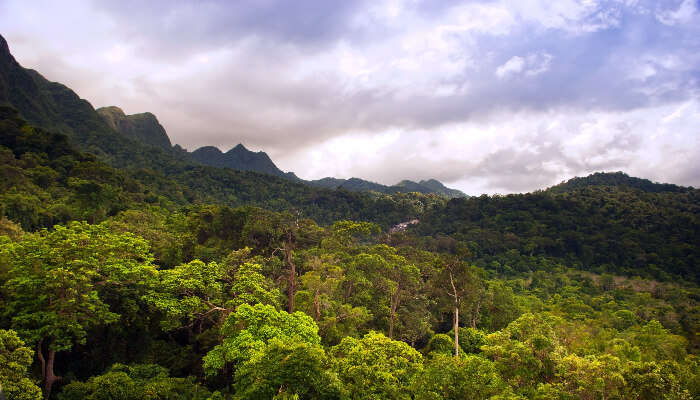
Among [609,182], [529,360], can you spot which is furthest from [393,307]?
[609,182]

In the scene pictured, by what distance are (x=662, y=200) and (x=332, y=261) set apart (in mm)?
116633

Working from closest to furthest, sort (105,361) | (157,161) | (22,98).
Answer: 1. (105,361)
2. (22,98)
3. (157,161)

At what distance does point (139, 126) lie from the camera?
18712 centimetres

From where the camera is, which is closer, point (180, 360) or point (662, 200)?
point (180, 360)

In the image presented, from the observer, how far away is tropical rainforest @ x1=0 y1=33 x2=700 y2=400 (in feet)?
39.7

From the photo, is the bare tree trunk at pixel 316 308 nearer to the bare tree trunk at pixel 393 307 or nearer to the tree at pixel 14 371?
the bare tree trunk at pixel 393 307

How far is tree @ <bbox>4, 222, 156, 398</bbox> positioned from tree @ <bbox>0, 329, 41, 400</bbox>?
7.73 feet

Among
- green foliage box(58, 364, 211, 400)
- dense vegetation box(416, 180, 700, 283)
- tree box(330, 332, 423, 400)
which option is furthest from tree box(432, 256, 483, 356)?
dense vegetation box(416, 180, 700, 283)

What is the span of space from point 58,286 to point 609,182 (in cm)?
19539

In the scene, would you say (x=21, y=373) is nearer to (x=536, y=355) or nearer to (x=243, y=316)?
(x=243, y=316)

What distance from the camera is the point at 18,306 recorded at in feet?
46.9

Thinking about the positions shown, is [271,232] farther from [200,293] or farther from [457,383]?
[457,383]

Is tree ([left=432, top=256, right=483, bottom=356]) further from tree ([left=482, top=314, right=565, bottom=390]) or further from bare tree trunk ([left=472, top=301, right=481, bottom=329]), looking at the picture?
tree ([left=482, top=314, right=565, bottom=390])

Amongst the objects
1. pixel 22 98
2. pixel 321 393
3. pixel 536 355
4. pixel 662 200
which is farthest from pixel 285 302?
pixel 662 200
